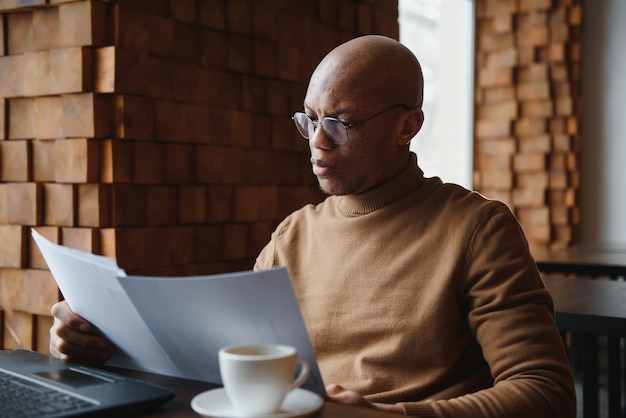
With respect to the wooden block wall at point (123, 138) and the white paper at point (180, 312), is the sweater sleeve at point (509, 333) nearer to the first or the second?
the white paper at point (180, 312)

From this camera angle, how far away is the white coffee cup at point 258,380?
31.8 inches

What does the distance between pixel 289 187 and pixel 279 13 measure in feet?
1.89

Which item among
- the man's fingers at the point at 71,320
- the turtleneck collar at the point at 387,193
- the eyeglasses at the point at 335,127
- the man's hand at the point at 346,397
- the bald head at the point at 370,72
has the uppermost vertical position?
the bald head at the point at 370,72

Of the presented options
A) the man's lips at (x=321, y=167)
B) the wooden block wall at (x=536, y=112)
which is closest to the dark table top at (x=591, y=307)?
the man's lips at (x=321, y=167)

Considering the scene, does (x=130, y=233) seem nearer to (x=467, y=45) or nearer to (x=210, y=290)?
(x=210, y=290)

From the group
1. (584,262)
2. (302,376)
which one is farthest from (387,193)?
(584,262)

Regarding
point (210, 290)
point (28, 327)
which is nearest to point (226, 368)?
point (210, 290)

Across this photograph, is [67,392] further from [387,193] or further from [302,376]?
[387,193]

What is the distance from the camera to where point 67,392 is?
3.17 ft

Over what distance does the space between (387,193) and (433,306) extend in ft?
0.91

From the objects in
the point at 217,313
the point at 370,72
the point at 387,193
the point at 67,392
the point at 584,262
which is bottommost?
the point at 584,262

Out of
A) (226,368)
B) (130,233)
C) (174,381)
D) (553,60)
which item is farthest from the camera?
(553,60)

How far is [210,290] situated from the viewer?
929 mm

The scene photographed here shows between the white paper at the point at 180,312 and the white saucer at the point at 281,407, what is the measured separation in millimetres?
50
